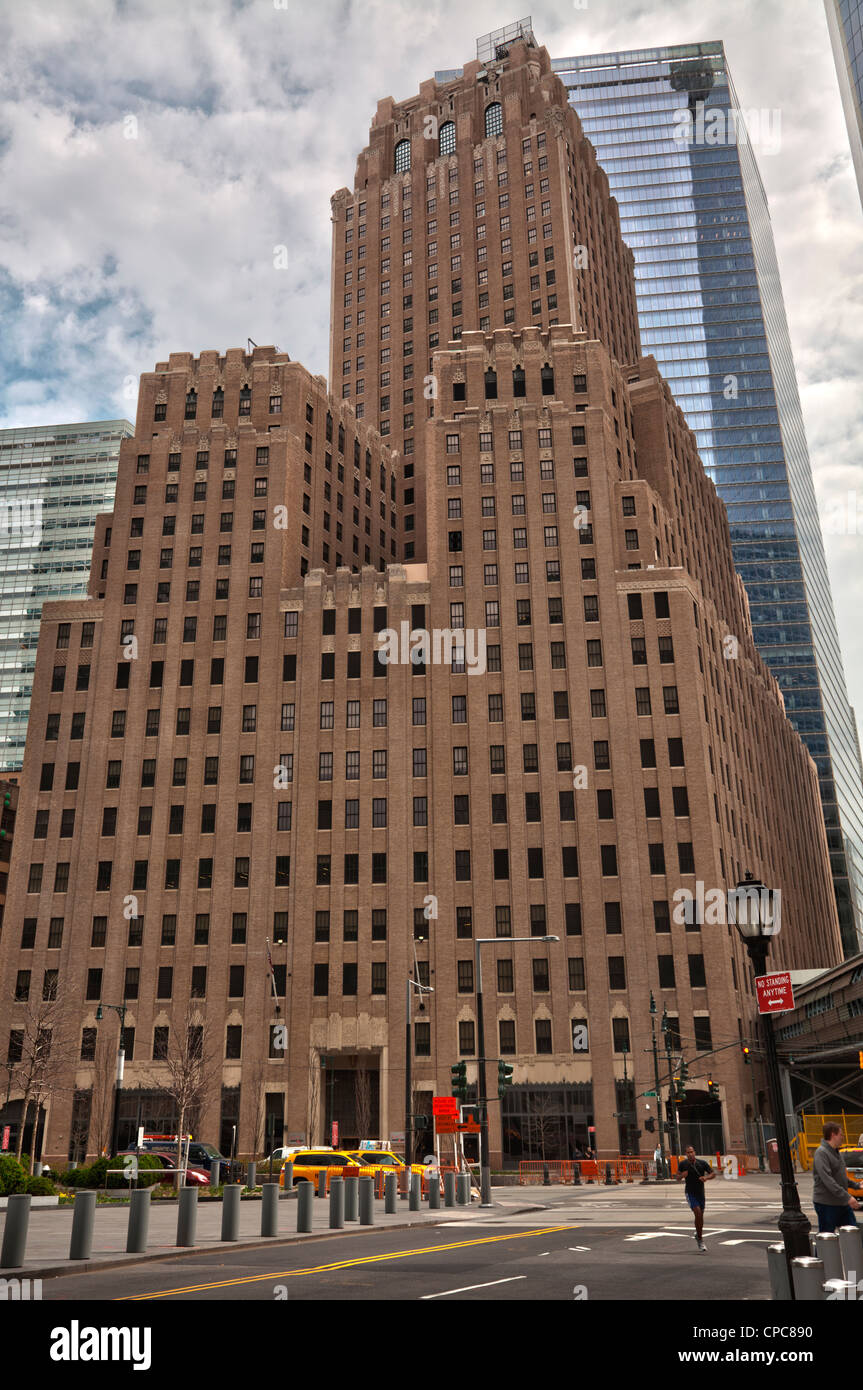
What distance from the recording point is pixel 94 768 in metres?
81.0

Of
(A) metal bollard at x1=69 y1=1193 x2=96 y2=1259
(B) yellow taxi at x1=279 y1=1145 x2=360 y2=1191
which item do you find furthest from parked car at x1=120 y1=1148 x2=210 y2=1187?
(A) metal bollard at x1=69 y1=1193 x2=96 y2=1259

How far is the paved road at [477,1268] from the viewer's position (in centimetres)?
1376

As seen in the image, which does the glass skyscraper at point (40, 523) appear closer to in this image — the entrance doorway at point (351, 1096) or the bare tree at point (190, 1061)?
the bare tree at point (190, 1061)

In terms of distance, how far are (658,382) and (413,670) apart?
1473 inches

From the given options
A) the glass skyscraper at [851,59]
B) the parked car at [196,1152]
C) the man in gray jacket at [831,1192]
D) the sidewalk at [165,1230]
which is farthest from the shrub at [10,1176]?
the glass skyscraper at [851,59]

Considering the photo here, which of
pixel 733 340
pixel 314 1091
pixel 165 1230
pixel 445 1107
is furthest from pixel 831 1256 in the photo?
pixel 733 340

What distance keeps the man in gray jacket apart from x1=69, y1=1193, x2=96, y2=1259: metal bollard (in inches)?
424

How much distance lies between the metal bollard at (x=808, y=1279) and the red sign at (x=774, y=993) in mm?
5025

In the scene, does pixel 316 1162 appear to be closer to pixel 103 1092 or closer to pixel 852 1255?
pixel 103 1092

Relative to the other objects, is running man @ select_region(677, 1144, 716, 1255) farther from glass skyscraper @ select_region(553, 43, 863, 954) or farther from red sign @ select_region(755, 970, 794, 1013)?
glass skyscraper @ select_region(553, 43, 863, 954)

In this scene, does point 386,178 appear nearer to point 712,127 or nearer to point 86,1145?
point 712,127

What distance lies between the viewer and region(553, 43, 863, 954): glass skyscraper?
516ft

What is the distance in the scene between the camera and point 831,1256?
1125 centimetres

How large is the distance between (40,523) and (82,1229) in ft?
434
